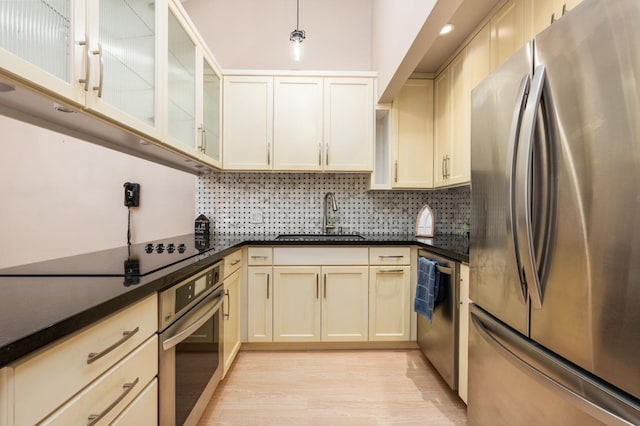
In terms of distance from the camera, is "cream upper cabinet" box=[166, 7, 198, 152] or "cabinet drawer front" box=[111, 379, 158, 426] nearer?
"cabinet drawer front" box=[111, 379, 158, 426]

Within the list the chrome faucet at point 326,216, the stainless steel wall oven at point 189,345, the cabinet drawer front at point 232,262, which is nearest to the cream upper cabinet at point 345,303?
the chrome faucet at point 326,216

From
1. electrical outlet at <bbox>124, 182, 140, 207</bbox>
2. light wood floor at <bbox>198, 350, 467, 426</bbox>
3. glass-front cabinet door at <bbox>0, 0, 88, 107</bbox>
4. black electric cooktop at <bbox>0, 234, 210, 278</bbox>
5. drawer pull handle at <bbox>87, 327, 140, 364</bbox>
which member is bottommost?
light wood floor at <bbox>198, 350, 467, 426</bbox>

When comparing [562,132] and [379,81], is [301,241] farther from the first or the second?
[562,132]

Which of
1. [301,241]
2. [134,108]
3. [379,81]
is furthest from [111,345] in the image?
[379,81]

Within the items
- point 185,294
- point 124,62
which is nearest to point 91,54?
point 124,62

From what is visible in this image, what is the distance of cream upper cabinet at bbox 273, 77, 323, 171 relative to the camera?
250cm

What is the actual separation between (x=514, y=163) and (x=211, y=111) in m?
2.13

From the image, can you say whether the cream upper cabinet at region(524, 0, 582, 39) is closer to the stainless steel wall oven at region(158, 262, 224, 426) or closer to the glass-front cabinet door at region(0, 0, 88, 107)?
the glass-front cabinet door at region(0, 0, 88, 107)

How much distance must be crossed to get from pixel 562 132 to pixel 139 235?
2.92 metres

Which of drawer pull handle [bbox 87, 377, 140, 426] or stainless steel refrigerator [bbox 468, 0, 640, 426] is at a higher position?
stainless steel refrigerator [bbox 468, 0, 640, 426]

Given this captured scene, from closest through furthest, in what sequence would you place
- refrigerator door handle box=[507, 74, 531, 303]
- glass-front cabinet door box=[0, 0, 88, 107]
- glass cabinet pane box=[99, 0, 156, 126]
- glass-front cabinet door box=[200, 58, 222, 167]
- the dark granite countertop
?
1. the dark granite countertop
2. glass-front cabinet door box=[0, 0, 88, 107]
3. refrigerator door handle box=[507, 74, 531, 303]
4. glass cabinet pane box=[99, 0, 156, 126]
5. glass-front cabinet door box=[200, 58, 222, 167]

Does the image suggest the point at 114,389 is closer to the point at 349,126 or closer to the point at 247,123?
the point at 247,123

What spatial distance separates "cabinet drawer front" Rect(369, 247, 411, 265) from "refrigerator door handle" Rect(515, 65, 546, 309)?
1.44 m

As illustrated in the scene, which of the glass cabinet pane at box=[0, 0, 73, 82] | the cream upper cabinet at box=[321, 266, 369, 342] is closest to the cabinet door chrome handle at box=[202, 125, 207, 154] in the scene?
the glass cabinet pane at box=[0, 0, 73, 82]
